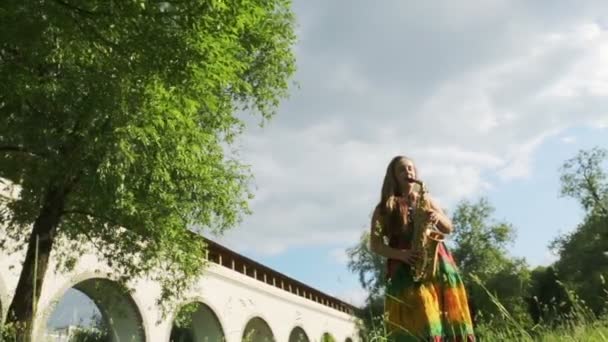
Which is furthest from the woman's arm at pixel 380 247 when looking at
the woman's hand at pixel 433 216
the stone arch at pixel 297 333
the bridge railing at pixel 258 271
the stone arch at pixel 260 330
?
the stone arch at pixel 297 333

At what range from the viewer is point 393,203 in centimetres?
371

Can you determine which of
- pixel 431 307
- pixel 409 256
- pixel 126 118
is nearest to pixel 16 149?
pixel 126 118

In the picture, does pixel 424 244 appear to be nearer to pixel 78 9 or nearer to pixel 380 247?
pixel 380 247

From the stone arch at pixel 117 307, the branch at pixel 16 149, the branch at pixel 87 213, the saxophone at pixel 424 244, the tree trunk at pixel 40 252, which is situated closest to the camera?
the saxophone at pixel 424 244

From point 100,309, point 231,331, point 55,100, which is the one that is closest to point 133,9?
point 55,100

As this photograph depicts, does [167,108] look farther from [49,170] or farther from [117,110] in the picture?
[49,170]

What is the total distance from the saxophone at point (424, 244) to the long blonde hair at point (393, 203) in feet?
0.59

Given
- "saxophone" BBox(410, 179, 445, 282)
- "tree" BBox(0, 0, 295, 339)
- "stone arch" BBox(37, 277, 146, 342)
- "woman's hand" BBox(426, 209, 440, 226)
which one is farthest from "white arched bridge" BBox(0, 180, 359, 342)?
"woman's hand" BBox(426, 209, 440, 226)

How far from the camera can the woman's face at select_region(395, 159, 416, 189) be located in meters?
3.74

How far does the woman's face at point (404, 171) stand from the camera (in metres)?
3.74

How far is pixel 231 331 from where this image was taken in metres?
27.1

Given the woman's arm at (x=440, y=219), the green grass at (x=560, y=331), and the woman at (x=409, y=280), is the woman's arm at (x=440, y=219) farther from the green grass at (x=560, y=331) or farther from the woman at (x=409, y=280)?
the green grass at (x=560, y=331)

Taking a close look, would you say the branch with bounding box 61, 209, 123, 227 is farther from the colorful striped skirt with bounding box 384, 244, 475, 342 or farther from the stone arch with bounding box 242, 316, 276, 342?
the stone arch with bounding box 242, 316, 276, 342

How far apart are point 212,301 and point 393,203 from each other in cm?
2233
